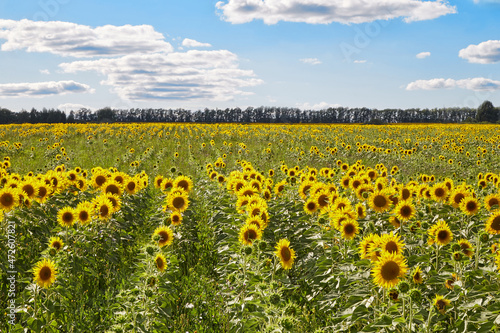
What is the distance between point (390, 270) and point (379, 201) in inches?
90.1

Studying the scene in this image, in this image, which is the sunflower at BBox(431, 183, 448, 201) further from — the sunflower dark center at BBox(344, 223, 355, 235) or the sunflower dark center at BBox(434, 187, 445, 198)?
the sunflower dark center at BBox(344, 223, 355, 235)

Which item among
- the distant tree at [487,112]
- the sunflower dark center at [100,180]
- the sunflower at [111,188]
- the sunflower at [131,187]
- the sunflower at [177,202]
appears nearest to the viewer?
the sunflower at [177,202]

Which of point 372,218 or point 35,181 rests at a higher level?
point 35,181

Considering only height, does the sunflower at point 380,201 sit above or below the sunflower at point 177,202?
above

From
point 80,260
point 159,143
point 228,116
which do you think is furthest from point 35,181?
point 228,116

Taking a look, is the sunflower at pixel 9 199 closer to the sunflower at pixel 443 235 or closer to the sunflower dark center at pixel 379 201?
the sunflower dark center at pixel 379 201

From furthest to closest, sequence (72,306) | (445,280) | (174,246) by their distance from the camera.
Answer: (174,246)
(72,306)
(445,280)

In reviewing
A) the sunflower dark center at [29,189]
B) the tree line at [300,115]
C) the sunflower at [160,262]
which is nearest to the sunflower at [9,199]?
the sunflower dark center at [29,189]

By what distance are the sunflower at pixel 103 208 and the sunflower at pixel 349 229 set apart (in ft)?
11.9

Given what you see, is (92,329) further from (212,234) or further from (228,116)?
(228,116)

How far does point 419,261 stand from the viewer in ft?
13.2

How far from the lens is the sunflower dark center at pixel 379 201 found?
5426 millimetres

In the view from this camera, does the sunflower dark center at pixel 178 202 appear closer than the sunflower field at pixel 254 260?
No

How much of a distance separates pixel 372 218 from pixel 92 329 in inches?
161
